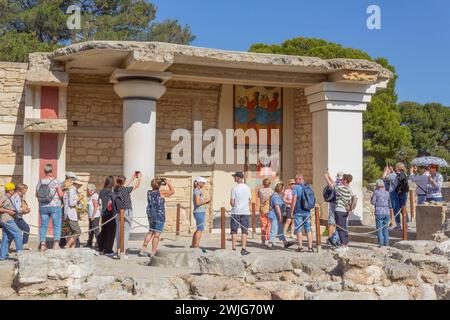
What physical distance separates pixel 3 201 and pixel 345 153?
25.6ft

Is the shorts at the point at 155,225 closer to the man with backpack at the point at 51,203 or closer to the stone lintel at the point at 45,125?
the man with backpack at the point at 51,203

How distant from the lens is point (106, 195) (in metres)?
9.78

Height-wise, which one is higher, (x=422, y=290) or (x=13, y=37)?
(x=13, y=37)

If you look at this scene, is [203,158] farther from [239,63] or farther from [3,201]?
[3,201]

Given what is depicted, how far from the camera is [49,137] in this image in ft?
39.7

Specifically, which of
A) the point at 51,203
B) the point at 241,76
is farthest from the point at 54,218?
the point at 241,76

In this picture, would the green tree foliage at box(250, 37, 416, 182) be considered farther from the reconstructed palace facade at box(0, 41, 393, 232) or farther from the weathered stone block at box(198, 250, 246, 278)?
the weathered stone block at box(198, 250, 246, 278)

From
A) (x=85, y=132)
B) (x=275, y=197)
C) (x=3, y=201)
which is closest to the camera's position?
(x=3, y=201)

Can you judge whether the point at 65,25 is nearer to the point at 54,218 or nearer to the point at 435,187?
the point at 54,218

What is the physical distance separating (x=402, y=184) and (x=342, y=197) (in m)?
2.28

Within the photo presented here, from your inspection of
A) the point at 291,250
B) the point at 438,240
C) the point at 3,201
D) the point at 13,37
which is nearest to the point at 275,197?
the point at 291,250

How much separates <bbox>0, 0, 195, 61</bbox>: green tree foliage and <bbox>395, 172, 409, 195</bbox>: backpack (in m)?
17.7

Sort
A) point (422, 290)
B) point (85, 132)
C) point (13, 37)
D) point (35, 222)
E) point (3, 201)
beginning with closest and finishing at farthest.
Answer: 1. point (422, 290)
2. point (3, 201)
3. point (35, 222)
4. point (85, 132)
5. point (13, 37)

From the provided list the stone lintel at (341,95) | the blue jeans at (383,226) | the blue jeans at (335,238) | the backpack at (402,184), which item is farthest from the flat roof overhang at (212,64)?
the blue jeans at (335,238)
